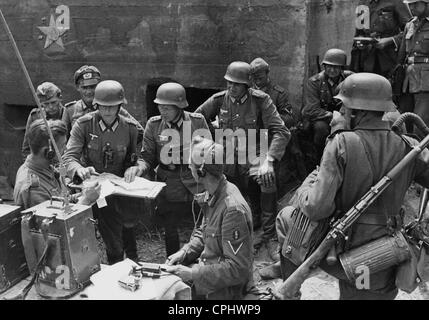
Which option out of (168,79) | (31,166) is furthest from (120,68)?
(31,166)

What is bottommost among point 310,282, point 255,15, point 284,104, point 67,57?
point 310,282

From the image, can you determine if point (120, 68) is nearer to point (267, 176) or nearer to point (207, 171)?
point (267, 176)

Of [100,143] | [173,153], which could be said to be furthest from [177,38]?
[100,143]

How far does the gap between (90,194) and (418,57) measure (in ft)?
16.3

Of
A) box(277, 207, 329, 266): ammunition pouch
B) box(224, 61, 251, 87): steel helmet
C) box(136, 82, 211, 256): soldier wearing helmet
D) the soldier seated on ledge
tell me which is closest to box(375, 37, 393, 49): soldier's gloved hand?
box(224, 61, 251, 87): steel helmet

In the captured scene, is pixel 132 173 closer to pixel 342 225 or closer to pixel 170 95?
pixel 170 95

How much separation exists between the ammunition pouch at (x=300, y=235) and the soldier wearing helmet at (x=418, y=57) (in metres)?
3.83

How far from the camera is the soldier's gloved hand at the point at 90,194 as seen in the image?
4438 mm

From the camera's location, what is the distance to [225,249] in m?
3.71

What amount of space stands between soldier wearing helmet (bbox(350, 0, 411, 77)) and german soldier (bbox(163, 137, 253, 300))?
4.79m

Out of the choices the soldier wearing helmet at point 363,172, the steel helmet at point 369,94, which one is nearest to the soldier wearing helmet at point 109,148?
the soldier wearing helmet at point 363,172

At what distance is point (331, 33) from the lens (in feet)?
26.5

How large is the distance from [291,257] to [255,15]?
450cm

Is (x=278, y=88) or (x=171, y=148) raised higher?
(x=278, y=88)
